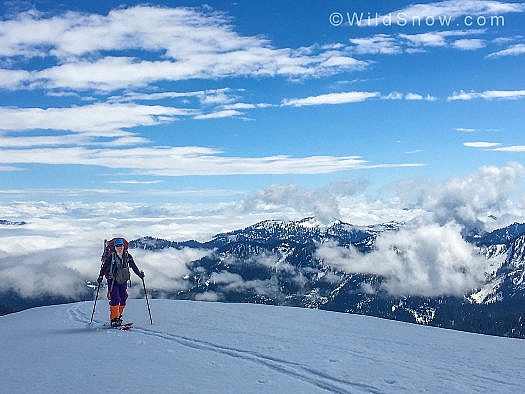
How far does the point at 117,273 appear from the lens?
19203 millimetres

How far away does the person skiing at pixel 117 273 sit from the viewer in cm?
1916

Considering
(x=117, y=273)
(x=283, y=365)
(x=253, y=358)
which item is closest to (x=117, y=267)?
(x=117, y=273)

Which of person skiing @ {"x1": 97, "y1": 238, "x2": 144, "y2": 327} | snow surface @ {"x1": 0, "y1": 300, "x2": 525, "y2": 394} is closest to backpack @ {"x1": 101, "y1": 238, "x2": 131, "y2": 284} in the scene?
person skiing @ {"x1": 97, "y1": 238, "x2": 144, "y2": 327}

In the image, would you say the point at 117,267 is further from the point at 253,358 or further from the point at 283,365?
the point at 283,365

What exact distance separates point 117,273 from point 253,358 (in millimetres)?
8408

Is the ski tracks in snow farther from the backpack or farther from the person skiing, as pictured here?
the backpack

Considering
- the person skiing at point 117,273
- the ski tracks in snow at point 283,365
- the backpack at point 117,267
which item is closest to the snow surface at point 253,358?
the ski tracks in snow at point 283,365

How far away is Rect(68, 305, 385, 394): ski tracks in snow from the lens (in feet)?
33.2

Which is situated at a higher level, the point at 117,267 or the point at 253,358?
the point at 117,267

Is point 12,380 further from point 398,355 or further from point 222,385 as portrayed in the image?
point 398,355

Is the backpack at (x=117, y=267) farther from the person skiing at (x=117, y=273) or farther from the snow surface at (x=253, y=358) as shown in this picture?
the snow surface at (x=253, y=358)

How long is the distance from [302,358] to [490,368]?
15.5 ft

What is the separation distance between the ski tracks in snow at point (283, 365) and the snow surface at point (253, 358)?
0.02 meters

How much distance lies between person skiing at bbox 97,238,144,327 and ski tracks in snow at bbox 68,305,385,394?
1714 mm
